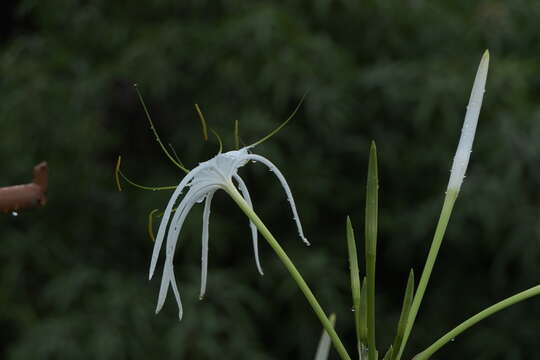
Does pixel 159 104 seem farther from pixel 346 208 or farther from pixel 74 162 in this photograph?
pixel 346 208

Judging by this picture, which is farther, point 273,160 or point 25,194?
point 273,160

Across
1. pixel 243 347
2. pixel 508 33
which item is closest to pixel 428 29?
pixel 508 33

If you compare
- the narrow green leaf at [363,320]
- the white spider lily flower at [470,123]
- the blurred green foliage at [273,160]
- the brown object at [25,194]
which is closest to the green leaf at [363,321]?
the narrow green leaf at [363,320]

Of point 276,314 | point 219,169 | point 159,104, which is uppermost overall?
point 219,169

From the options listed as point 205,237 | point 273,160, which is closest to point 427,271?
point 205,237

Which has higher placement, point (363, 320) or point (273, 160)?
point (363, 320)

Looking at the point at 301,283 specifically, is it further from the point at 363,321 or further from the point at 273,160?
the point at 273,160

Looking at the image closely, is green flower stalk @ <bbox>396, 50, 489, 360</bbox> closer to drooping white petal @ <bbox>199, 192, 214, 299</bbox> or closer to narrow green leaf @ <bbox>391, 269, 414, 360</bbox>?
narrow green leaf @ <bbox>391, 269, 414, 360</bbox>
